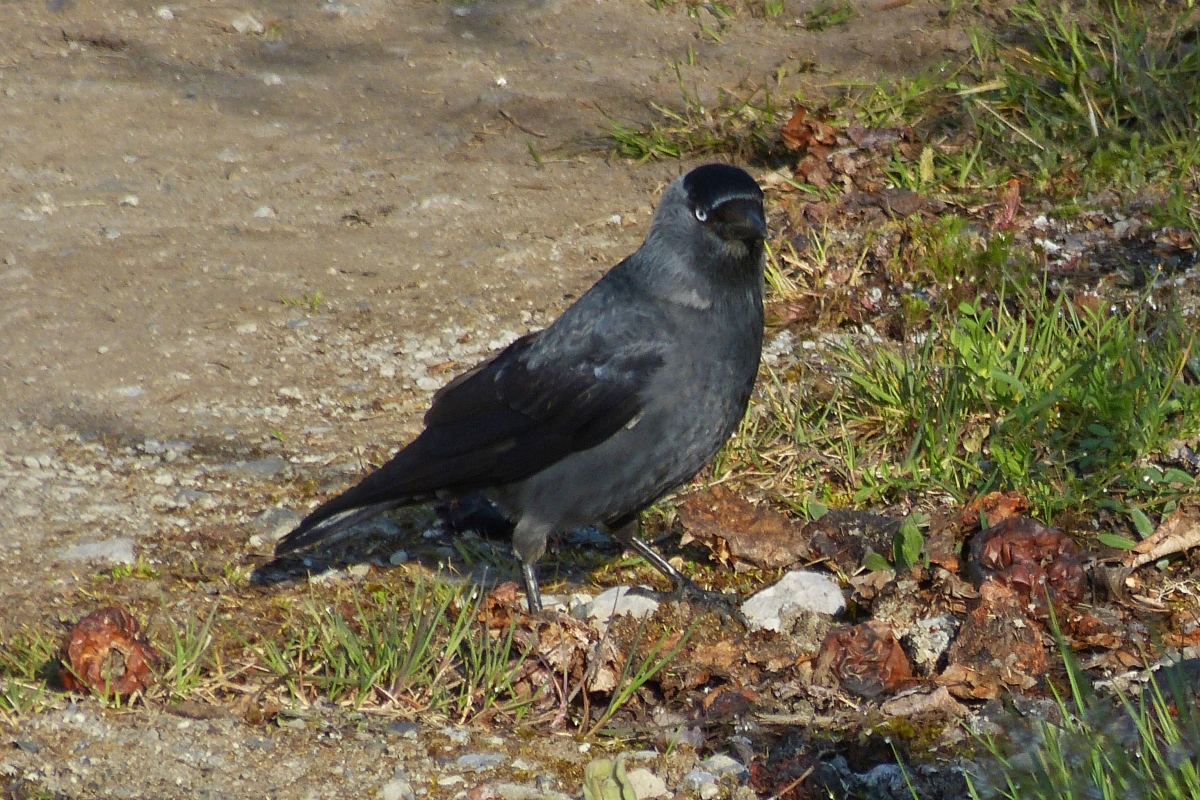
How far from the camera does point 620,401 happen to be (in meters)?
3.92

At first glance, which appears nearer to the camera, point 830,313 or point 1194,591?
point 1194,591

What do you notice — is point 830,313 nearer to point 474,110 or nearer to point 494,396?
point 494,396

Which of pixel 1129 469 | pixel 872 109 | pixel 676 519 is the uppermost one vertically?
pixel 872 109

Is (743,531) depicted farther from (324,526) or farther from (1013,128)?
(1013,128)

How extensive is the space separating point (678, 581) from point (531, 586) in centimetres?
44

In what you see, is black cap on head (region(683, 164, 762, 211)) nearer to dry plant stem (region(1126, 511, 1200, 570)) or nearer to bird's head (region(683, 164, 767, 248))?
bird's head (region(683, 164, 767, 248))

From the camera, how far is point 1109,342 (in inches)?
170

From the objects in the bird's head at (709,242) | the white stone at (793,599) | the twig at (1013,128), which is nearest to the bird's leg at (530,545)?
the white stone at (793,599)

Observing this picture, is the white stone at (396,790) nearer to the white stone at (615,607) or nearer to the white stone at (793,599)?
the white stone at (615,607)

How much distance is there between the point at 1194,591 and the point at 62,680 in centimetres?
299

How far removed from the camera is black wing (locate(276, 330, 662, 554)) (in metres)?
3.96

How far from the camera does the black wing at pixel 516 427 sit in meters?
3.96

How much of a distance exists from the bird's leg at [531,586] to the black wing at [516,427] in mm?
275

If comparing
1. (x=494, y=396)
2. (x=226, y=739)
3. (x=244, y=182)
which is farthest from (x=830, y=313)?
(x=244, y=182)
